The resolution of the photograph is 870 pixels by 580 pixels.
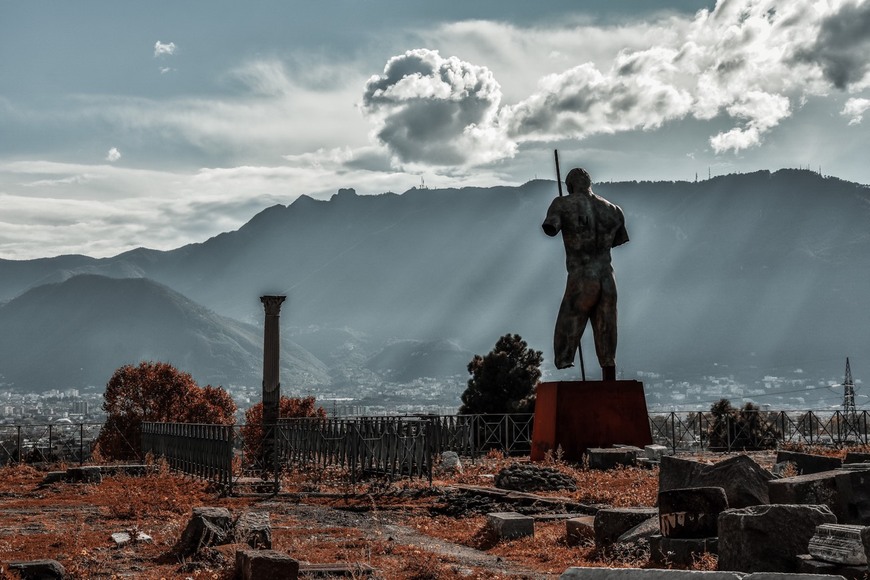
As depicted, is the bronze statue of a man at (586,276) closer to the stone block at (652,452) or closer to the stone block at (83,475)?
the stone block at (652,452)

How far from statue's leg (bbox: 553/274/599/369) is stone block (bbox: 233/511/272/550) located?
406 inches

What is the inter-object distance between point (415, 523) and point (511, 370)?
26.8 metres

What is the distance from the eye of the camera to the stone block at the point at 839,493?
8797 millimetres

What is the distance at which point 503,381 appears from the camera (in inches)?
1574

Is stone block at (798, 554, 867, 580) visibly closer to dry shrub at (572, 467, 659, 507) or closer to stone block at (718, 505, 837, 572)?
stone block at (718, 505, 837, 572)

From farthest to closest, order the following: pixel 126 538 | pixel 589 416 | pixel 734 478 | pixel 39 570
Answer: pixel 589 416, pixel 126 538, pixel 734 478, pixel 39 570

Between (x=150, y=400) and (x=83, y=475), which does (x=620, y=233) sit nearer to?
(x=83, y=475)

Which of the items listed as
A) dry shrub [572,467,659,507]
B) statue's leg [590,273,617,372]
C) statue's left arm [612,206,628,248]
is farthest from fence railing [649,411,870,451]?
dry shrub [572,467,659,507]

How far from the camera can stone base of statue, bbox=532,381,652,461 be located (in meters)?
19.1

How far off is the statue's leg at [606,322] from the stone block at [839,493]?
10.9 metres

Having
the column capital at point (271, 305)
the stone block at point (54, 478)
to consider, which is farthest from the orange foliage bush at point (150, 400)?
the stone block at point (54, 478)

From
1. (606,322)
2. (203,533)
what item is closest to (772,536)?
(203,533)

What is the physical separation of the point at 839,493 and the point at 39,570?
6954mm

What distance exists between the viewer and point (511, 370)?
4000 centimetres
